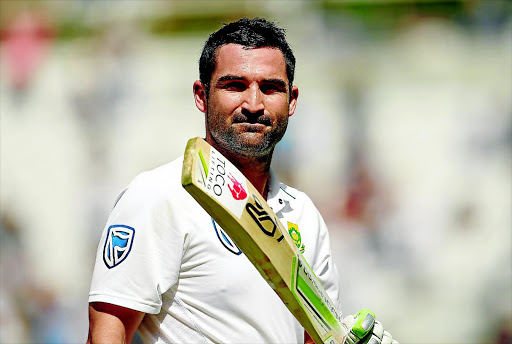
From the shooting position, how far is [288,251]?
1666 mm

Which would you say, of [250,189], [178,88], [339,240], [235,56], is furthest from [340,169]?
[250,189]

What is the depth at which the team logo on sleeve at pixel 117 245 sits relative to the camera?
1747mm

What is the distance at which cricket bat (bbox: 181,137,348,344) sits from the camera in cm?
144

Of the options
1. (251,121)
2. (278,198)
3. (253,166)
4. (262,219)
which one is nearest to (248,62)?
(251,121)

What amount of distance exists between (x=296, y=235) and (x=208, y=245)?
0.32 meters

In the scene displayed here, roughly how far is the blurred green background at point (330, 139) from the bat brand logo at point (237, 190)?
3098 mm

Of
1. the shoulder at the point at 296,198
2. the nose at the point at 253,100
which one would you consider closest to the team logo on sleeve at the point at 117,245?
the nose at the point at 253,100

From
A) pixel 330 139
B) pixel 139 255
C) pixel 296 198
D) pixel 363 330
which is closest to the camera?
pixel 139 255

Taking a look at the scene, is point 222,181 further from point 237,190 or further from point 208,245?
point 208,245

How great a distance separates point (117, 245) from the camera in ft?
5.77

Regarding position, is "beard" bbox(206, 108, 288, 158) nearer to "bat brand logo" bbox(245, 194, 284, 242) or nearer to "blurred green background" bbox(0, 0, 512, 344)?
"bat brand logo" bbox(245, 194, 284, 242)

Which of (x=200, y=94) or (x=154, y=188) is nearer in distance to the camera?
(x=154, y=188)

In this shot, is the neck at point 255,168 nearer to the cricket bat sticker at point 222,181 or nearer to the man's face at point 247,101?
the man's face at point 247,101

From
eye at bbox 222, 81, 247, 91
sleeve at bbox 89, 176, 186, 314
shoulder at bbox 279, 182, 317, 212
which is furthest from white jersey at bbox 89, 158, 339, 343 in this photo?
shoulder at bbox 279, 182, 317, 212
